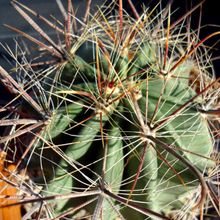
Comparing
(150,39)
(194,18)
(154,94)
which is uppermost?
(194,18)

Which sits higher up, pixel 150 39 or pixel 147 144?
pixel 150 39

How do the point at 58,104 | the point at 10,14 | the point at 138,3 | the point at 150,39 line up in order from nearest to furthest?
the point at 58,104
the point at 150,39
the point at 10,14
the point at 138,3

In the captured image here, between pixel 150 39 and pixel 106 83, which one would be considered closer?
pixel 106 83

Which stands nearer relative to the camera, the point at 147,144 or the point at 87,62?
the point at 147,144

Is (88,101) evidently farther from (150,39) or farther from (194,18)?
(194,18)

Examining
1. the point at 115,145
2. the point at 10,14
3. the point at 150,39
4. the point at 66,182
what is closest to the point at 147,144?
the point at 115,145

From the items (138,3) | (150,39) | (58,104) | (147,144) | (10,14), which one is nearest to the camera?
(147,144)

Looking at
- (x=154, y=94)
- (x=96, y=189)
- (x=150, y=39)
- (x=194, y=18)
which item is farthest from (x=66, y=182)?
(x=194, y=18)

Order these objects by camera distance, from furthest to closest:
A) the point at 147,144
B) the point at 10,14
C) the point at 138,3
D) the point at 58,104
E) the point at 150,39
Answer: the point at 138,3 < the point at 10,14 < the point at 150,39 < the point at 58,104 < the point at 147,144

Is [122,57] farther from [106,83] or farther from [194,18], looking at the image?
[194,18]
